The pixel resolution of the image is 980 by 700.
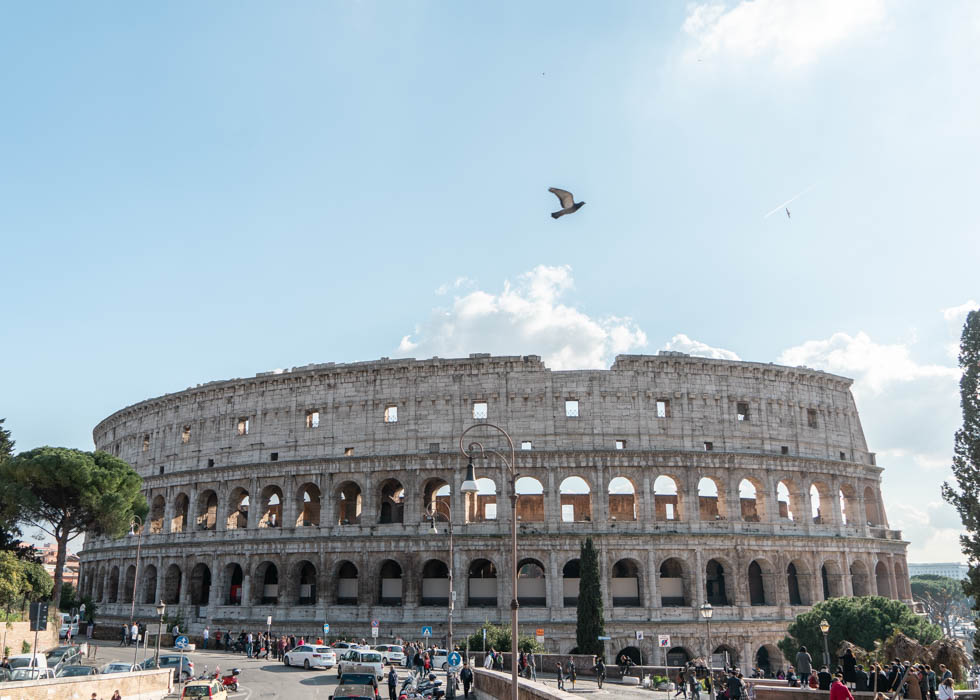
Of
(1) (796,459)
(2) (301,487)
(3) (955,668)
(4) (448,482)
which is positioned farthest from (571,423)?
(3) (955,668)

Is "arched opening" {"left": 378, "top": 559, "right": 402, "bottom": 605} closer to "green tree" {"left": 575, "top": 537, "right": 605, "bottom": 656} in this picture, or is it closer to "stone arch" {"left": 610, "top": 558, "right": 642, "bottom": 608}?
"green tree" {"left": 575, "top": 537, "right": 605, "bottom": 656}

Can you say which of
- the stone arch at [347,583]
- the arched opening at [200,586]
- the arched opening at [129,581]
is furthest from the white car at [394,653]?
the arched opening at [129,581]

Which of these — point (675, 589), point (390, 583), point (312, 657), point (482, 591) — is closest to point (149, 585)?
point (390, 583)

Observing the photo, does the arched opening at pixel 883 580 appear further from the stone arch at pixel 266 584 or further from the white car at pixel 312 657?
the stone arch at pixel 266 584

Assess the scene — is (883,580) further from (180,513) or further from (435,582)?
(180,513)

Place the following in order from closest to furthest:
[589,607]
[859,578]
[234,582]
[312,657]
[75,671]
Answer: [75,671] → [312,657] → [589,607] → [859,578] → [234,582]

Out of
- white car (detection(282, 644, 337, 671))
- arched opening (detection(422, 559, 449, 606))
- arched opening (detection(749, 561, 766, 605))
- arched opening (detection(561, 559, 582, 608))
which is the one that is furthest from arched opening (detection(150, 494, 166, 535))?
arched opening (detection(749, 561, 766, 605))

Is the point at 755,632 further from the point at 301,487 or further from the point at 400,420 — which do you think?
the point at 301,487
